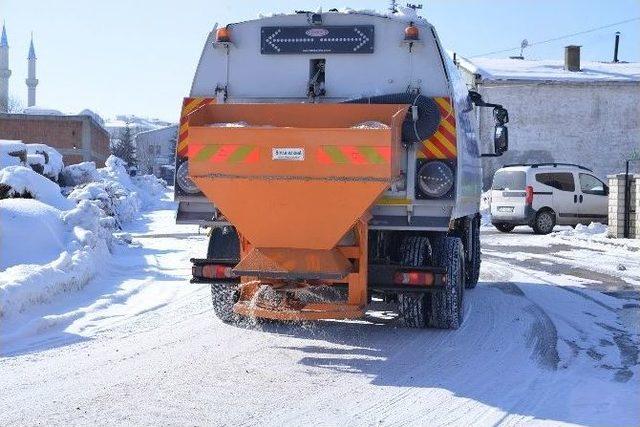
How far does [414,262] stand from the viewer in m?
7.18

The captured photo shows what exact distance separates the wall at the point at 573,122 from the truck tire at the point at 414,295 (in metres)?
32.4

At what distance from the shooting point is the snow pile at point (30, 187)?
562 inches

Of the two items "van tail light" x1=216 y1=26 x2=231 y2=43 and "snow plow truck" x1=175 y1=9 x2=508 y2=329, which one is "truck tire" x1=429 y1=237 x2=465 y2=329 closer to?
"snow plow truck" x1=175 y1=9 x2=508 y2=329

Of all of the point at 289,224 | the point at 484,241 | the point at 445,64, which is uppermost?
the point at 445,64

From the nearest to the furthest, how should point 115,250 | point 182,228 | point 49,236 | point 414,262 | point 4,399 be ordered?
point 4,399, point 414,262, point 49,236, point 115,250, point 182,228

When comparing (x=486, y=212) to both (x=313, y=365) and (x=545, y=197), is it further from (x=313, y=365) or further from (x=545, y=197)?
(x=313, y=365)

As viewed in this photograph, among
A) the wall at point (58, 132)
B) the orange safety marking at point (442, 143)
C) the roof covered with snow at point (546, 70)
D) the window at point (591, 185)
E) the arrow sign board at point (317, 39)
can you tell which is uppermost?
the roof covered with snow at point (546, 70)

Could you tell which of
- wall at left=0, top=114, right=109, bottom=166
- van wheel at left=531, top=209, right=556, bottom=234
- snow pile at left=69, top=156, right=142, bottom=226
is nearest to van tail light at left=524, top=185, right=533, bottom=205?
van wheel at left=531, top=209, right=556, bottom=234

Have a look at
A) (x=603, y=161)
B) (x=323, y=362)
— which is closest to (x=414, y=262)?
(x=323, y=362)

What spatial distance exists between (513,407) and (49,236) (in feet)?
24.8

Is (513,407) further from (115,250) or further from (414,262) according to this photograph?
(115,250)

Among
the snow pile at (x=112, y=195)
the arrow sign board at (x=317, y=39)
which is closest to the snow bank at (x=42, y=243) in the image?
the snow pile at (x=112, y=195)

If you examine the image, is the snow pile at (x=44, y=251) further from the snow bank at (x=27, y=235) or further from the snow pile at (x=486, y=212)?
the snow pile at (x=486, y=212)

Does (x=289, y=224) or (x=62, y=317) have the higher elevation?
(x=289, y=224)
